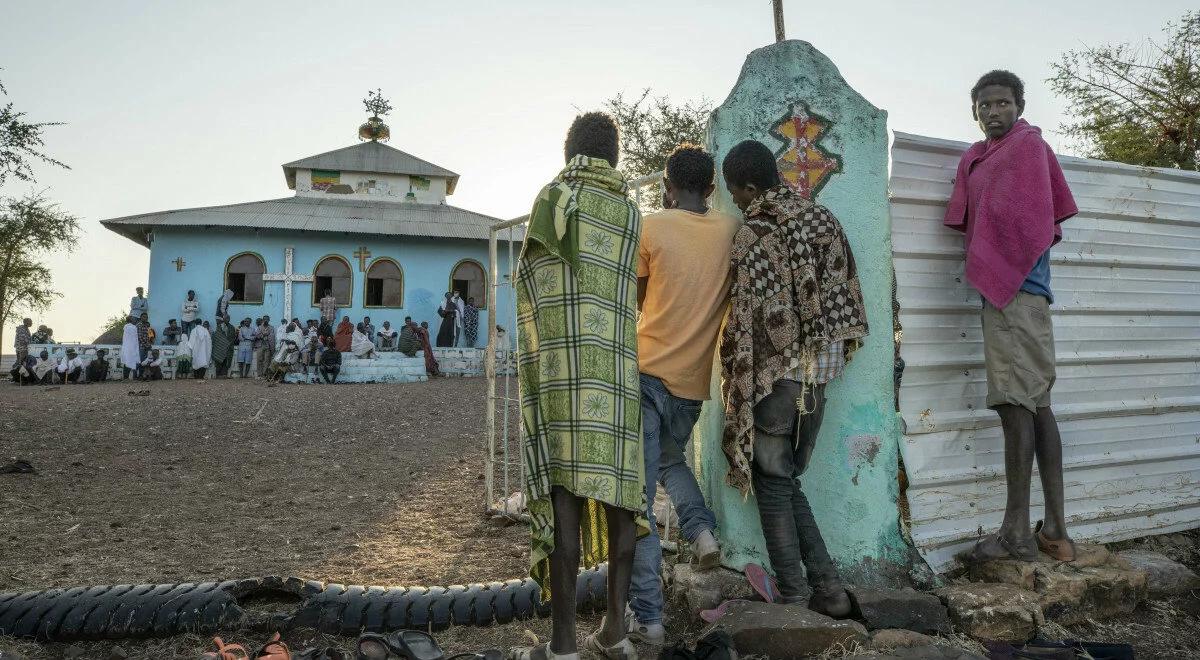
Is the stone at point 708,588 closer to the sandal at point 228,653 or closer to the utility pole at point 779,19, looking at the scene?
the sandal at point 228,653

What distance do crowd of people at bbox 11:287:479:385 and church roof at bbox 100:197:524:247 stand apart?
191cm

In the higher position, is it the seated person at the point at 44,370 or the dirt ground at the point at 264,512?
the seated person at the point at 44,370

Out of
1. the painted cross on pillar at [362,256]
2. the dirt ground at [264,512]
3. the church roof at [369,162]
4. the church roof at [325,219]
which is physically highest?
the church roof at [369,162]

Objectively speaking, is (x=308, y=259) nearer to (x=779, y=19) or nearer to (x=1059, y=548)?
(x=779, y=19)

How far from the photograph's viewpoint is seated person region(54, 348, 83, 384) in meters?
17.7

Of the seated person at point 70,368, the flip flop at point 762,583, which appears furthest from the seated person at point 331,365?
the flip flop at point 762,583

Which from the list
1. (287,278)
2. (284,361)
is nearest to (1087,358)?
(284,361)

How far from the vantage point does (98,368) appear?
18031 millimetres

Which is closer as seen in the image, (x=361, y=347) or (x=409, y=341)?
(x=361, y=347)

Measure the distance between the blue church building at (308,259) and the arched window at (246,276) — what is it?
0.03 meters

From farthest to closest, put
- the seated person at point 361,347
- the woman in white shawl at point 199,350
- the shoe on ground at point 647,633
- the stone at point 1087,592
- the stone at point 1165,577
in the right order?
the woman in white shawl at point 199,350
the seated person at point 361,347
the stone at point 1165,577
the stone at point 1087,592
the shoe on ground at point 647,633

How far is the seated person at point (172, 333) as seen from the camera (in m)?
20.5

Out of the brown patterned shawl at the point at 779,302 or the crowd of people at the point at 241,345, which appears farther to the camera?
the crowd of people at the point at 241,345

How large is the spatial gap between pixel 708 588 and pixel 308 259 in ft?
71.1
